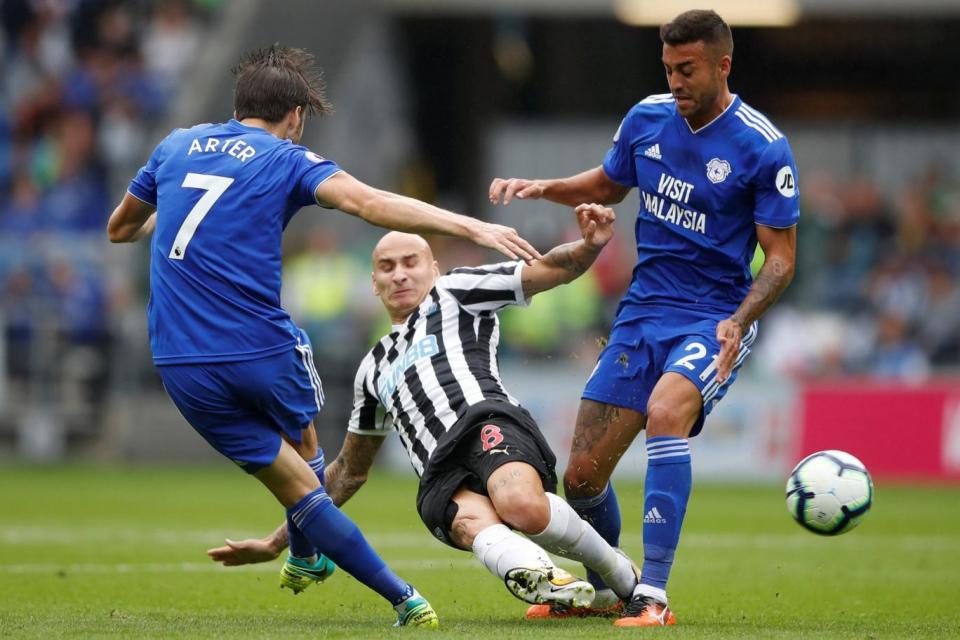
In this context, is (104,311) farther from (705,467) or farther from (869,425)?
(869,425)

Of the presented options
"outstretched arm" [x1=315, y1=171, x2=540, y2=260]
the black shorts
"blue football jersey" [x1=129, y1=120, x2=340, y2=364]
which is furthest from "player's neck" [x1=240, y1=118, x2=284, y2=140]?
the black shorts

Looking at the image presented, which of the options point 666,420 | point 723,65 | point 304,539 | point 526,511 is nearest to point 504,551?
point 526,511

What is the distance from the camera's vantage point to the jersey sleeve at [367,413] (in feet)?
23.2

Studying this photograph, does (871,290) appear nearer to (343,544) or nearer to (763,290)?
(763,290)

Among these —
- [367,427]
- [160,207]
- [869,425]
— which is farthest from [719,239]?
[869,425]

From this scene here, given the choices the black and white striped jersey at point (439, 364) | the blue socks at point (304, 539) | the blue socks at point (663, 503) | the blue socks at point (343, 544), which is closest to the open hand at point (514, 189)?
the black and white striped jersey at point (439, 364)

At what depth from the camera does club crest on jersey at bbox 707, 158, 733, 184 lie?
6809mm

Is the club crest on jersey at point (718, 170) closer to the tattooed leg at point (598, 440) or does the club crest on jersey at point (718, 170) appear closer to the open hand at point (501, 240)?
the tattooed leg at point (598, 440)

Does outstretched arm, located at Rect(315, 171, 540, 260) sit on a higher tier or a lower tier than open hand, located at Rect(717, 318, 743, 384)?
higher

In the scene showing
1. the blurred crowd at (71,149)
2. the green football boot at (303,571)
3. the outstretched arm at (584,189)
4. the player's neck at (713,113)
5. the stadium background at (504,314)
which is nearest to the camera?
the player's neck at (713,113)

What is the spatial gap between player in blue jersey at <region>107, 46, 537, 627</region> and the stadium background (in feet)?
1.60

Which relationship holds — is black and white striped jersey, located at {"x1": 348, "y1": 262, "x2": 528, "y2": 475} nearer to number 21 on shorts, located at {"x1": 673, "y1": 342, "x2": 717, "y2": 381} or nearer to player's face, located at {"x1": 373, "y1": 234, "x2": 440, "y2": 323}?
player's face, located at {"x1": 373, "y1": 234, "x2": 440, "y2": 323}

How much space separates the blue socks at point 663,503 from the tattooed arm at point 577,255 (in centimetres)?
81

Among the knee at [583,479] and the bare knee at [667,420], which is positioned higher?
the bare knee at [667,420]
